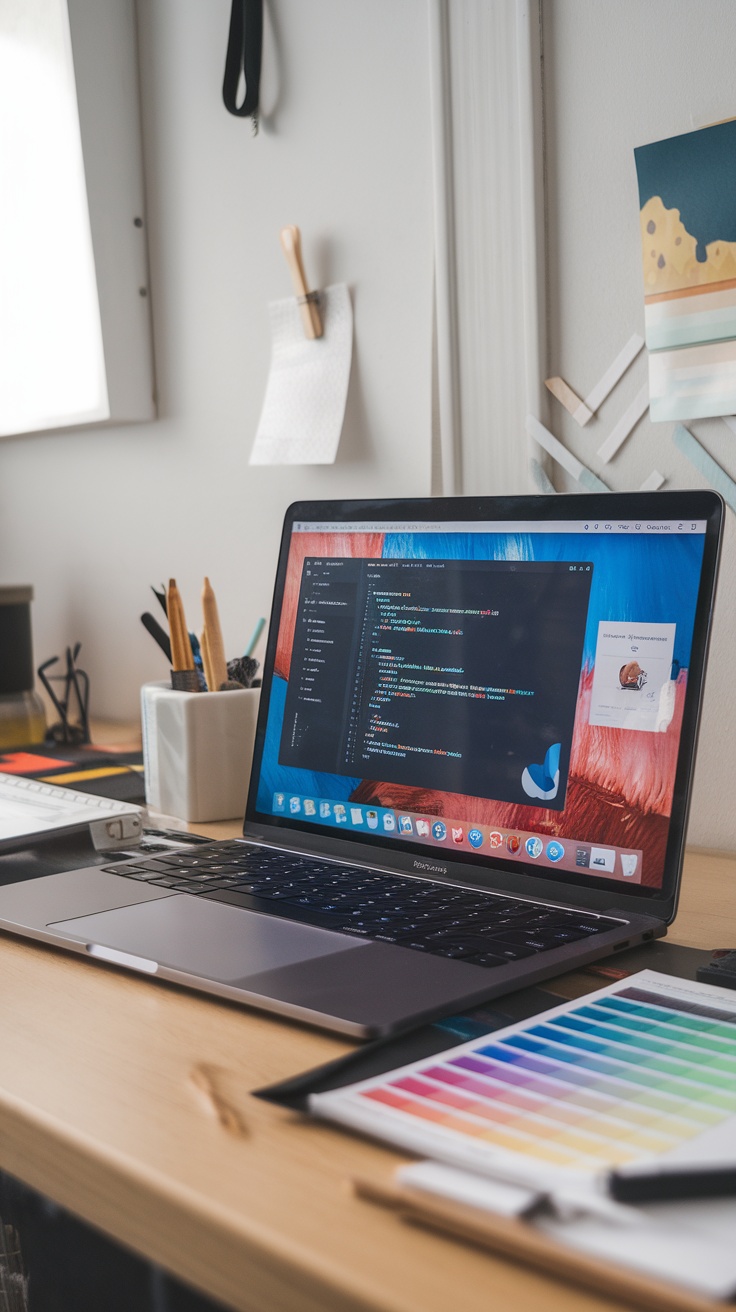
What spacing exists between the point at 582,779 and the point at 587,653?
3.1 inches

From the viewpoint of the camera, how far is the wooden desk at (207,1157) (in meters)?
0.34

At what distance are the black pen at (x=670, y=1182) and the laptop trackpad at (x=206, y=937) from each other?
0.85 ft

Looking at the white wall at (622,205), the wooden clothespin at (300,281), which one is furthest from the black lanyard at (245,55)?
the white wall at (622,205)

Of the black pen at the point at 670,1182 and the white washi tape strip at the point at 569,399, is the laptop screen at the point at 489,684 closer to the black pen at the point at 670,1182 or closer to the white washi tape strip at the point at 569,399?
the white washi tape strip at the point at 569,399

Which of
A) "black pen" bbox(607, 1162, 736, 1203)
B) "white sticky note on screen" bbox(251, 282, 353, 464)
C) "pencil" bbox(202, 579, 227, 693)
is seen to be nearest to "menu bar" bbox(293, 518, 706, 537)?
"pencil" bbox(202, 579, 227, 693)

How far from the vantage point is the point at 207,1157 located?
41cm

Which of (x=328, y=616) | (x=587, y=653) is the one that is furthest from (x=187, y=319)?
(x=587, y=653)

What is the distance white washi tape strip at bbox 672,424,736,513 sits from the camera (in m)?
0.85

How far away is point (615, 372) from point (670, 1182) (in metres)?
0.68

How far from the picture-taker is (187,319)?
1321 millimetres

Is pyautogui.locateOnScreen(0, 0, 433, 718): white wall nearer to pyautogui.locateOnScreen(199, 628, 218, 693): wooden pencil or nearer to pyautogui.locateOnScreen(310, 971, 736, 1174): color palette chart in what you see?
pyautogui.locateOnScreen(199, 628, 218, 693): wooden pencil

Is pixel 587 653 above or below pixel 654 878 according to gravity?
above

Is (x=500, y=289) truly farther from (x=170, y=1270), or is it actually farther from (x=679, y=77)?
(x=170, y=1270)

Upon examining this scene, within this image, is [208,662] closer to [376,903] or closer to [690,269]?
[376,903]
